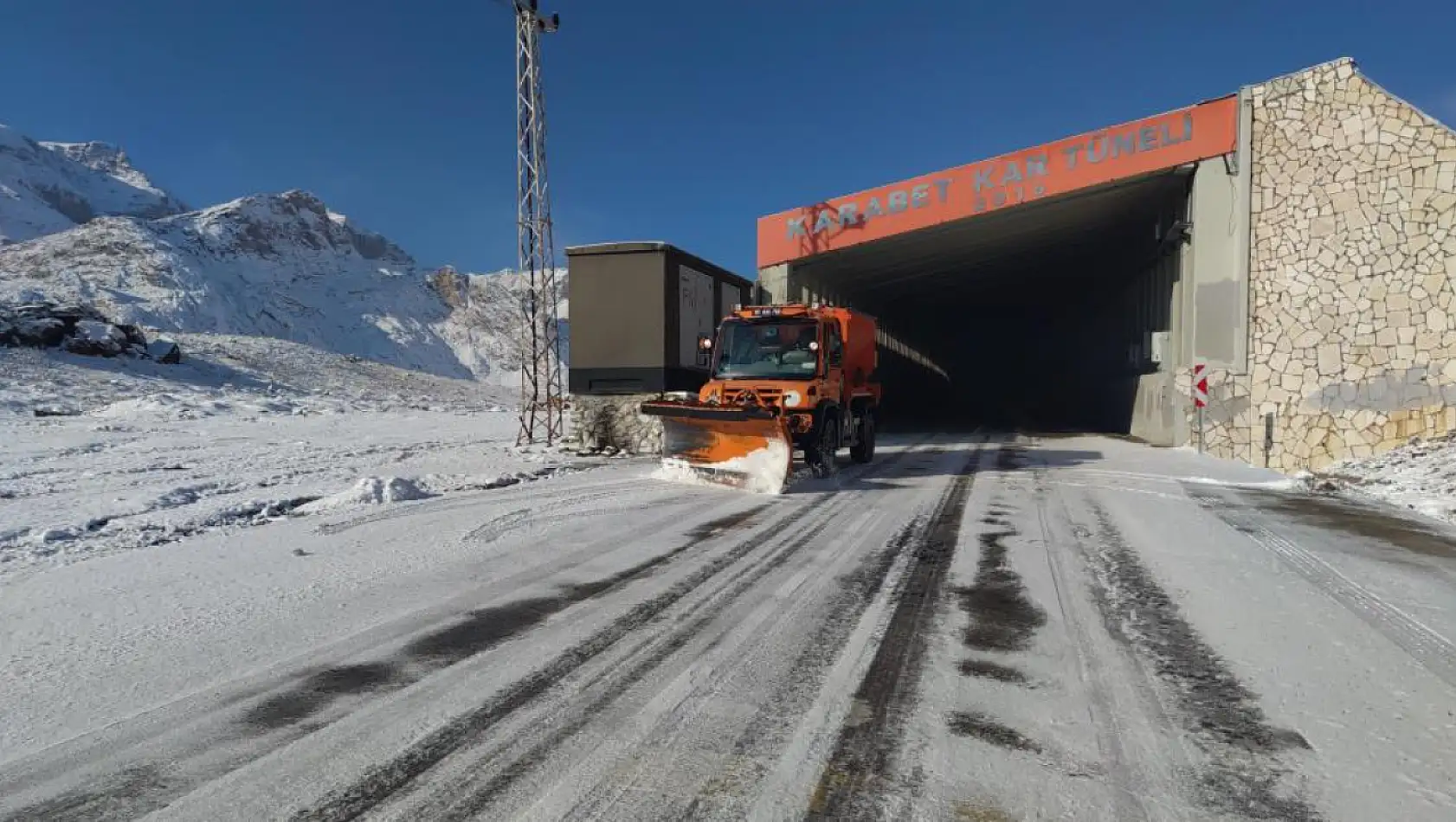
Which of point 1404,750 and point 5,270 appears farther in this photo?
point 5,270

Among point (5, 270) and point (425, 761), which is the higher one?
point (5, 270)

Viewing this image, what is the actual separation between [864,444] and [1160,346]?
9.68 metres

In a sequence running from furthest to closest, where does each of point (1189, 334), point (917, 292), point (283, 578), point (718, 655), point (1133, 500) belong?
point (917, 292), point (1189, 334), point (1133, 500), point (283, 578), point (718, 655)

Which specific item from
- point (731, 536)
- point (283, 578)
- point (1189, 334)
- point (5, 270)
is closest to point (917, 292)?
point (1189, 334)

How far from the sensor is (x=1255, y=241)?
14.9 metres

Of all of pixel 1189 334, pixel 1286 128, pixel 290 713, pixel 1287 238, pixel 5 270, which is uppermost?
pixel 5 270

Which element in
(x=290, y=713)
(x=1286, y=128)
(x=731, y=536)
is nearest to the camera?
(x=290, y=713)

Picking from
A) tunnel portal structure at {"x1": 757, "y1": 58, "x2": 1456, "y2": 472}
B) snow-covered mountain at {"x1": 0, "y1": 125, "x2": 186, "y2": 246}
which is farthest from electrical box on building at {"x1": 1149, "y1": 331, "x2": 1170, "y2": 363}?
snow-covered mountain at {"x1": 0, "y1": 125, "x2": 186, "y2": 246}

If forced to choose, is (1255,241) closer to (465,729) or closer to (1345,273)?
(1345,273)

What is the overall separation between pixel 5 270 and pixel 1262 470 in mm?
93912

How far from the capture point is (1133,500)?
891cm

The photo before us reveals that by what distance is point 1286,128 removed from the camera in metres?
14.5

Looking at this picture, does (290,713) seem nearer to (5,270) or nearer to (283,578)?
(283,578)

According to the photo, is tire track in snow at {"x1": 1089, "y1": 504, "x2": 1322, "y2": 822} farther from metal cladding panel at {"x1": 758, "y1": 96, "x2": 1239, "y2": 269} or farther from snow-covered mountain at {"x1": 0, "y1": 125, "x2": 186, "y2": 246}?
snow-covered mountain at {"x1": 0, "y1": 125, "x2": 186, "y2": 246}
